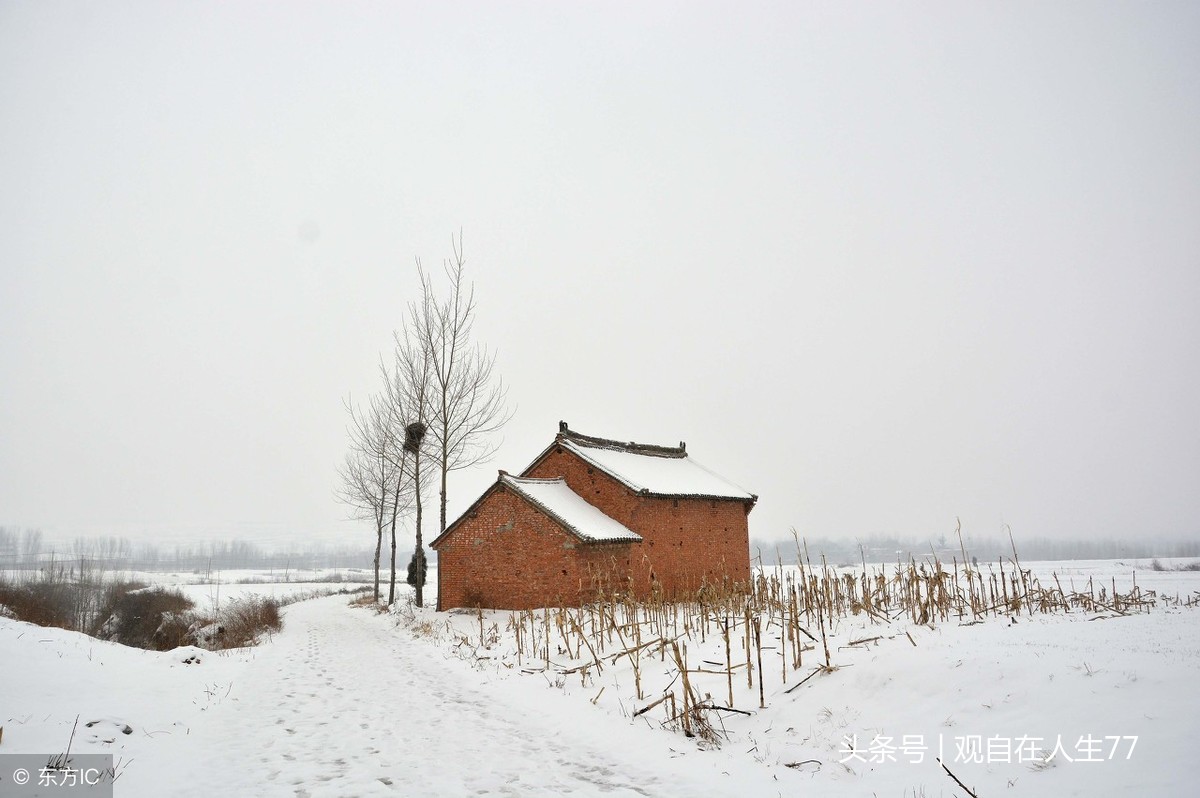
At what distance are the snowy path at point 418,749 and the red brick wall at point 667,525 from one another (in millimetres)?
12217

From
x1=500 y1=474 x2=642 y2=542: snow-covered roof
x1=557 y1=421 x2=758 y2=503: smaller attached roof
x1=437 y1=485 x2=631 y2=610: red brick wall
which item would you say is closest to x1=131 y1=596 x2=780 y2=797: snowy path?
x1=437 y1=485 x2=631 y2=610: red brick wall

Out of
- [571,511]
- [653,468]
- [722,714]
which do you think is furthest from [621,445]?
[722,714]

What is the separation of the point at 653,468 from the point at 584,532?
8.21m

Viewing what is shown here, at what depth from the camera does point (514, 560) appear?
20938 mm

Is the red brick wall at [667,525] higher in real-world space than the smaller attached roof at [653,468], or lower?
lower

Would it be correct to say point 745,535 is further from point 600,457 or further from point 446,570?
point 446,570

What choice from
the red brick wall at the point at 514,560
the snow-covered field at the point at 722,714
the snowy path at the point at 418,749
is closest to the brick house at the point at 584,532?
the red brick wall at the point at 514,560

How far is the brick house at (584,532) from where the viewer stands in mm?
20125

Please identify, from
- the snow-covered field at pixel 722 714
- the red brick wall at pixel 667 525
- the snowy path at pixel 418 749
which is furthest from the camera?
the red brick wall at pixel 667 525

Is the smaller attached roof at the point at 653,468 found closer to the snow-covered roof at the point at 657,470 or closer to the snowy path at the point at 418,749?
the snow-covered roof at the point at 657,470

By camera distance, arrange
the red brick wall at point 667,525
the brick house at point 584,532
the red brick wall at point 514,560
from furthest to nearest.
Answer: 1. the red brick wall at point 667,525
2. the brick house at point 584,532
3. the red brick wall at point 514,560

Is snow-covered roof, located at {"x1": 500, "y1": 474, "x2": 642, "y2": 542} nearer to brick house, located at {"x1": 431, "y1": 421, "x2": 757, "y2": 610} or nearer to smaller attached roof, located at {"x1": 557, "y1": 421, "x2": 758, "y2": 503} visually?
brick house, located at {"x1": 431, "y1": 421, "x2": 757, "y2": 610}

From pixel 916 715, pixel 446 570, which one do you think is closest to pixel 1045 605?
pixel 916 715

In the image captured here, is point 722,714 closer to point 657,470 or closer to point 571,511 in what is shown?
point 571,511
